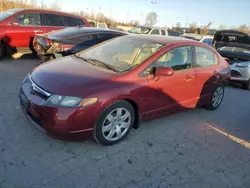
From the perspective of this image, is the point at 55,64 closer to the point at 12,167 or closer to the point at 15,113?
the point at 15,113

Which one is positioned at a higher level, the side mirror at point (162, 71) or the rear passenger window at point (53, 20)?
the rear passenger window at point (53, 20)

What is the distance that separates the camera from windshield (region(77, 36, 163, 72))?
355 centimetres

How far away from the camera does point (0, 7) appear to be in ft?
61.3

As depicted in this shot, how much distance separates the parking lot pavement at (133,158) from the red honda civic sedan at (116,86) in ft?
0.95

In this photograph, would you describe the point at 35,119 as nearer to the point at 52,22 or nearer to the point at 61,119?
the point at 61,119

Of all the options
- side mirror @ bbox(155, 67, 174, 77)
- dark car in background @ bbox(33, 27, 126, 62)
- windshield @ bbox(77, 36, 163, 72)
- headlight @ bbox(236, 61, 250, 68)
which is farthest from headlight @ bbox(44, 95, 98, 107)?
headlight @ bbox(236, 61, 250, 68)

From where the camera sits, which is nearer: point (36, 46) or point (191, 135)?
point (191, 135)

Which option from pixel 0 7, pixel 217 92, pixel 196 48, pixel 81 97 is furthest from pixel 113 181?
pixel 0 7

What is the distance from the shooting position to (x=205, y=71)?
444 centimetres

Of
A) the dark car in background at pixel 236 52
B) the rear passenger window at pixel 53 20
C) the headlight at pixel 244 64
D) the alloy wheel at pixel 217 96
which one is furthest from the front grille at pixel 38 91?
the headlight at pixel 244 64

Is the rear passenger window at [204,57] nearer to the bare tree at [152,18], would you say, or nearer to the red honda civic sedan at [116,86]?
the red honda civic sedan at [116,86]

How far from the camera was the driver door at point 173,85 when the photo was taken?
140 inches

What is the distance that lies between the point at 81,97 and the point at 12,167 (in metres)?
1.12

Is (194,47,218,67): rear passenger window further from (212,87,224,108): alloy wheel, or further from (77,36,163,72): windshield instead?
(77,36,163,72): windshield
